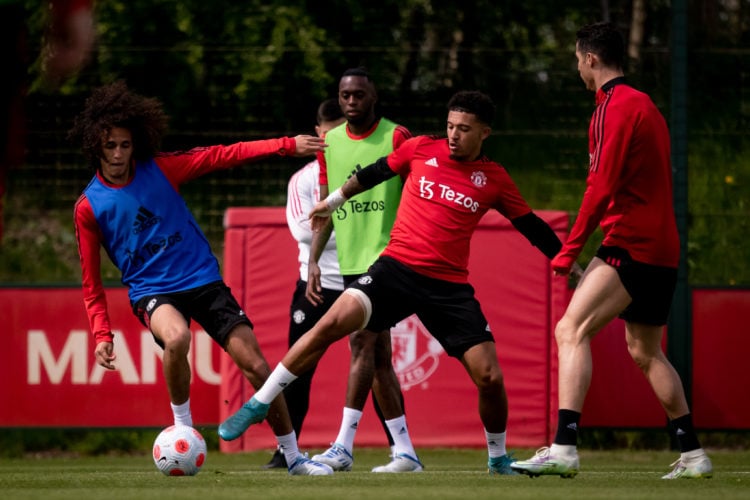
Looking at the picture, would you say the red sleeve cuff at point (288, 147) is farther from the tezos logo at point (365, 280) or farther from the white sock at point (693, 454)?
the white sock at point (693, 454)

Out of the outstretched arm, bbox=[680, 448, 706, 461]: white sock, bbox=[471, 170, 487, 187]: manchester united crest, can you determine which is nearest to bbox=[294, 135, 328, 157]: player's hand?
the outstretched arm

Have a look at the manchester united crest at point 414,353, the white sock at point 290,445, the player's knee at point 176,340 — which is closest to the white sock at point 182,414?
the player's knee at point 176,340

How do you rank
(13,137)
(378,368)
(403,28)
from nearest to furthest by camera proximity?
(13,137)
(378,368)
(403,28)

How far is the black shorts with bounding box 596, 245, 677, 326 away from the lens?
7516mm

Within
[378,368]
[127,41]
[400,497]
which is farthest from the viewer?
[127,41]

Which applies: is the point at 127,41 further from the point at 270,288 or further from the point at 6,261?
the point at 270,288

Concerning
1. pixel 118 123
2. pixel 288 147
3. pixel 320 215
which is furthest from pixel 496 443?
pixel 118 123

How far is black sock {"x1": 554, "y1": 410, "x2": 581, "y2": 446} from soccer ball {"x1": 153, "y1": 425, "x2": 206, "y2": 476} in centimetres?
191

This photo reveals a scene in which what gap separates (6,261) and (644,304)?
7358 mm

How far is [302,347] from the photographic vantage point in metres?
7.92

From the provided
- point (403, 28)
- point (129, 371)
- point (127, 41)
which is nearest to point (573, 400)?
point (129, 371)

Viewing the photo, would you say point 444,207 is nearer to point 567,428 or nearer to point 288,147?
point 288,147

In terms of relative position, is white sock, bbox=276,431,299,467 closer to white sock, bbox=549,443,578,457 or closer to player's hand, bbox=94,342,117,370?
player's hand, bbox=94,342,117,370

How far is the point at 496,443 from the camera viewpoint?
8172mm
